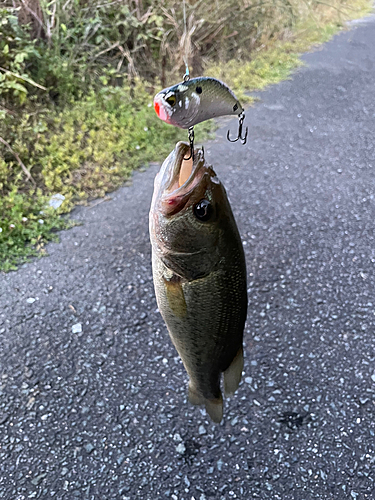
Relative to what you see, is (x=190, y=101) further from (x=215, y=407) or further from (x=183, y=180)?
(x=215, y=407)

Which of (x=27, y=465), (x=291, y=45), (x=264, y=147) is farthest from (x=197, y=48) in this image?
(x=27, y=465)

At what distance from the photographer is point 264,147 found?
17.1 ft

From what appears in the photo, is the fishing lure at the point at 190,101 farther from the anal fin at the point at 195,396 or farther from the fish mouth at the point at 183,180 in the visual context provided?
the anal fin at the point at 195,396

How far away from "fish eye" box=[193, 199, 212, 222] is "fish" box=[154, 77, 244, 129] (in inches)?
10.3

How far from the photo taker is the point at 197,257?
1183 mm

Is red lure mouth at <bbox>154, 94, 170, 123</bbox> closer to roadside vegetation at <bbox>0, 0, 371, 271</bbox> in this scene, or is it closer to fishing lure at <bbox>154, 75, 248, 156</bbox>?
fishing lure at <bbox>154, 75, 248, 156</bbox>

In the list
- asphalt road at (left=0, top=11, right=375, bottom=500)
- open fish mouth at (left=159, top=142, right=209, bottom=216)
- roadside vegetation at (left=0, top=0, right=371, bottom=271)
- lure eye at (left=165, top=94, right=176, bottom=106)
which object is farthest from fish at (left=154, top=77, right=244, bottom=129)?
roadside vegetation at (left=0, top=0, right=371, bottom=271)

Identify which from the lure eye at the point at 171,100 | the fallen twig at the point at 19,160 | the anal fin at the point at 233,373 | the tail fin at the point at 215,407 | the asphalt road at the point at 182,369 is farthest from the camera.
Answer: the fallen twig at the point at 19,160

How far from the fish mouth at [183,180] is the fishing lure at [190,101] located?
0.63 feet

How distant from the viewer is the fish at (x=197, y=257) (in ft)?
3.64

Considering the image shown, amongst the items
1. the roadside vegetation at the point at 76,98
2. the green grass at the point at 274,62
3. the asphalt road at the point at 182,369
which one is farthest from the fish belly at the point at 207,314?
the green grass at the point at 274,62

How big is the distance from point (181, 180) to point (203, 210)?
112 millimetres

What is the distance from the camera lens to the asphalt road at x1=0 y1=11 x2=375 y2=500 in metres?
2.11

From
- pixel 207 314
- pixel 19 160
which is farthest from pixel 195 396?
pixel 19 160
